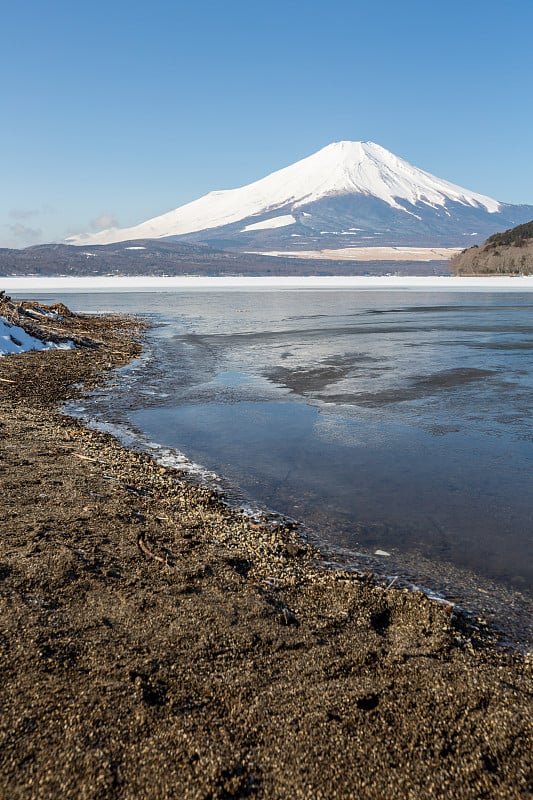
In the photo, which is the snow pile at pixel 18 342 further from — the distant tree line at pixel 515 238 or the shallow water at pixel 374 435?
the distant tree line at pixel 515 238

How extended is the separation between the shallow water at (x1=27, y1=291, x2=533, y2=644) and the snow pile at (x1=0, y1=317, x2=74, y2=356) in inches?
114

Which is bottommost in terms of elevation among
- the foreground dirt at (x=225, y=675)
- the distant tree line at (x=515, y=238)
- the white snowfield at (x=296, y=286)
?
the foreground dirt at (x=225, y=675)

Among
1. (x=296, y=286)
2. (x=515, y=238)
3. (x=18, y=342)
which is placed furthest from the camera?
(x=515, y=238)

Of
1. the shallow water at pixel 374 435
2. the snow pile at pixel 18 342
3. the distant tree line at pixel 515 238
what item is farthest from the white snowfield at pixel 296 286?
the shallow water at pixel 374 435

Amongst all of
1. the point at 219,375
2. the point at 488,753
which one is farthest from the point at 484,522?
the point at 219,375

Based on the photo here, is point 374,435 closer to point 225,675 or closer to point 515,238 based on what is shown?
point 225,675

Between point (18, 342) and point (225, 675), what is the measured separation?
597 inches

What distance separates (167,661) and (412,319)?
91.3 feet

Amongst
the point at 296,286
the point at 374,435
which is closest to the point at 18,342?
the point at 374,435

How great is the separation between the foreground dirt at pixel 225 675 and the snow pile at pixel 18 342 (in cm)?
1158

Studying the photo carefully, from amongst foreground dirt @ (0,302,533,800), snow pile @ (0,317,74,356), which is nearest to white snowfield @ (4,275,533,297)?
snow pile @ (0,317,74,356)

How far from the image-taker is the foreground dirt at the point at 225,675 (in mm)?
2586

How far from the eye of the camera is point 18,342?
16.4 meters

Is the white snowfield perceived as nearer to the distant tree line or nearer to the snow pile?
the distant tree line
